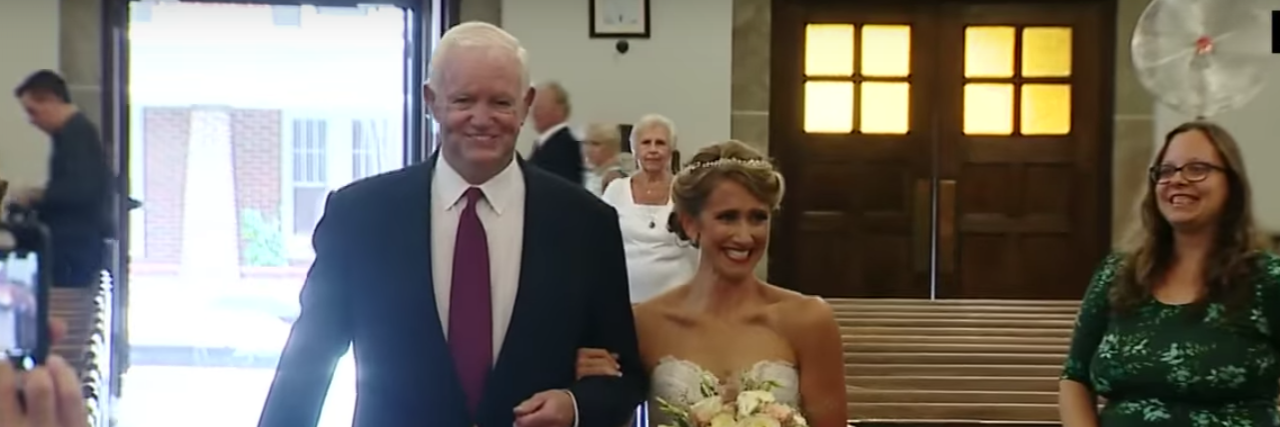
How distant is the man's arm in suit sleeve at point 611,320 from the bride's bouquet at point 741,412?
3.5 inches

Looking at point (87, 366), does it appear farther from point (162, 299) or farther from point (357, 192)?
point (162, 299)

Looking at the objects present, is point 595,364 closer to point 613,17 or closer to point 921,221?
point 613,17

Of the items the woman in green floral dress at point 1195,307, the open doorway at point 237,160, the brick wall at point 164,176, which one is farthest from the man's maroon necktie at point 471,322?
the brick wall at point 164,176

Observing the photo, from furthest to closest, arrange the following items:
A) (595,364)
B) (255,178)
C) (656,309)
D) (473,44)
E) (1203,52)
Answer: (255,178) < (1203,52) < (656,309) < (595,364) < (473,44)

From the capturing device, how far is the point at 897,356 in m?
6.22

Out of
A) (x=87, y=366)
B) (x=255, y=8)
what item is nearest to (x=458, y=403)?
(x=87, y=366)

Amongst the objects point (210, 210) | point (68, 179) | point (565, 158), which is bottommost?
point (210, 210)

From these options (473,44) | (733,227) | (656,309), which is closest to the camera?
(473,44)

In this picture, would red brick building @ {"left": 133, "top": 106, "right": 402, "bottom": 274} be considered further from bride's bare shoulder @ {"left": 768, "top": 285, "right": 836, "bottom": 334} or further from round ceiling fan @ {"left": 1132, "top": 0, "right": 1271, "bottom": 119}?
bride's bare shoulder @ {"left": 768, "top": 285, "right": 836, "bottom": 334}

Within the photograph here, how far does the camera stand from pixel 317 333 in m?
1.97

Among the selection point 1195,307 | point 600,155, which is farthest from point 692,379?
point 600,155

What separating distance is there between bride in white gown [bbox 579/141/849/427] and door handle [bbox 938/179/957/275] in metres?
5.10

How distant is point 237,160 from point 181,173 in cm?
35

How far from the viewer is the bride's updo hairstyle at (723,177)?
238cm
